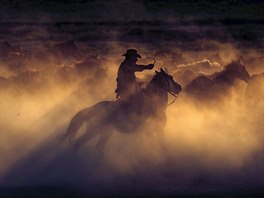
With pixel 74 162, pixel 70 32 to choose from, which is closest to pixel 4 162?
pixel 74 162

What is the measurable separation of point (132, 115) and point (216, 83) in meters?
3.71

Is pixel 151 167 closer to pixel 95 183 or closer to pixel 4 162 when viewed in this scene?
pixel 95 183

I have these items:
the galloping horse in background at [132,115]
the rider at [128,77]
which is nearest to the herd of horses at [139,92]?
the galloping horse in background at [132,115]

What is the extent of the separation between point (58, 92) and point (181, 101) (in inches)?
143

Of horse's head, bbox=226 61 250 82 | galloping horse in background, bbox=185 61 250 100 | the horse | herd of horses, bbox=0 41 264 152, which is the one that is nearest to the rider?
herd of horses, bbox=0 41 264 152

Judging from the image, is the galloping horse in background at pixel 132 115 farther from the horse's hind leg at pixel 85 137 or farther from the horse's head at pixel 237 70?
the horse's head at pixel 237 70

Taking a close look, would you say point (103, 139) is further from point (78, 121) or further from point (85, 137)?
point (78, 121)

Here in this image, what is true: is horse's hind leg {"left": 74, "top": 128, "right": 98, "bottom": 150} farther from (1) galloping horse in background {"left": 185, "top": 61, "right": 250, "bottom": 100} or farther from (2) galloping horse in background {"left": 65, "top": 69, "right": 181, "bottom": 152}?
(1) galloping horse in background {"left": 185, "top": 61, "right": 250, "bottom": 100}

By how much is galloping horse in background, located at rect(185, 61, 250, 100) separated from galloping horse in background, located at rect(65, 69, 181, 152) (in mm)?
2744

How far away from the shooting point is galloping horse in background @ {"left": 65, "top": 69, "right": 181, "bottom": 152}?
14.8 meters

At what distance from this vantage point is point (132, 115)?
48.8ft

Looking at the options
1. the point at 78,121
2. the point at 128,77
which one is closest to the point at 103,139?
the point at 78,121

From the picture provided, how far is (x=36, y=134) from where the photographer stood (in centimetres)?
1617

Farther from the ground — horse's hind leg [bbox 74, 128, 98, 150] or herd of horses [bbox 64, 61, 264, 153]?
herd of horses [bbox 64, 61, 264, 153]
